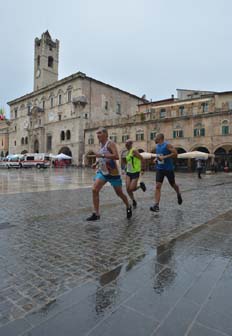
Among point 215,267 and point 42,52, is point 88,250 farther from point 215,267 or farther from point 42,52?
point 42,52

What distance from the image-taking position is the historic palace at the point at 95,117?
103 feet

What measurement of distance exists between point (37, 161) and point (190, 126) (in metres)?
25.3

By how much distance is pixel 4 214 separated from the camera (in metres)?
5.39

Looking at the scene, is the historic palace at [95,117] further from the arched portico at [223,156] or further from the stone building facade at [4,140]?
the stone building facade at [4,140]

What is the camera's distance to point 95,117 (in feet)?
157

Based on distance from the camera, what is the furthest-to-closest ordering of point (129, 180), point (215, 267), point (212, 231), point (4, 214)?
point (129, 180) → point (4, 214) → point (212, 231) → point (215, 267)

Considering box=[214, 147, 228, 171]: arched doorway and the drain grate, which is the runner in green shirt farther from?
box=[214, 147, 228, 171]: arched doorway

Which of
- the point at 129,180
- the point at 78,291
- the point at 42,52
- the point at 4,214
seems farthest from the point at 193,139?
the point at 42,52

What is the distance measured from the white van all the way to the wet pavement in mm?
34358

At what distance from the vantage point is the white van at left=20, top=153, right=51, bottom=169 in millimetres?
37650

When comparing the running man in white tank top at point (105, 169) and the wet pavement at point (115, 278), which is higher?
the running man in white tank top at point (105, 169)

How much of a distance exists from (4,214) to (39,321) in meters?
4.20

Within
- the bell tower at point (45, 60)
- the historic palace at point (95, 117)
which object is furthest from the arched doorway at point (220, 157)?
the bell tower at point (45, 60)

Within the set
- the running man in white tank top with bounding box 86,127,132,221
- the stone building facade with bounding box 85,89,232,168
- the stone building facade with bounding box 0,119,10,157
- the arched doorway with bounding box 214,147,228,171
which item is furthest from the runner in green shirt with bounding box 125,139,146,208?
the stone building facade with bounding box 0,119,10,157
